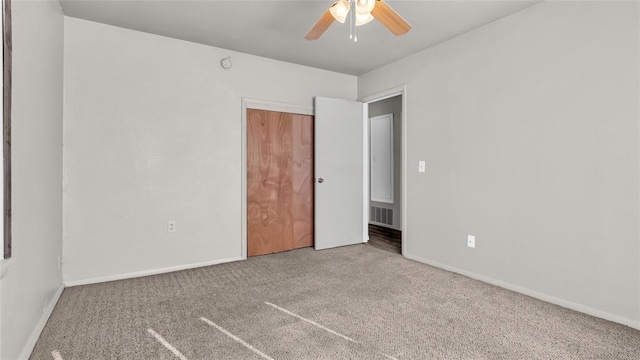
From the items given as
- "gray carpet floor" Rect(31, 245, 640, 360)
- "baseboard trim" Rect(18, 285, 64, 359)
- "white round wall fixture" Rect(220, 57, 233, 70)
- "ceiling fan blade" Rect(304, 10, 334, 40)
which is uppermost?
"white round wall fixture" Rect(220, 57, 233, 70)

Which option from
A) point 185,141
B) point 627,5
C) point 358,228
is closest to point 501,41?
point 627,5

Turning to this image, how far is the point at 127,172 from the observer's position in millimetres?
3059

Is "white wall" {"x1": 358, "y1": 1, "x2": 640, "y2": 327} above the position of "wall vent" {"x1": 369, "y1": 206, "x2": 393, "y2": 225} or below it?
above

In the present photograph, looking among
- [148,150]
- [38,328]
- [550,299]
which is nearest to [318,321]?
[38,328]

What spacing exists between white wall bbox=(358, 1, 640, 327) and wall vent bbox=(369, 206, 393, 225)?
76.3 inches

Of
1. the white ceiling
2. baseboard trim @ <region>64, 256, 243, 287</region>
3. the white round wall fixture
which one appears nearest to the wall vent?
the white ceiling

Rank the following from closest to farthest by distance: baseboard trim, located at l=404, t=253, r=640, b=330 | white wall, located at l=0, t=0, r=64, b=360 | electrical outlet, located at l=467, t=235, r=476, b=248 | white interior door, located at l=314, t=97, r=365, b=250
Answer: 1. white wall, located at l=0, t=0, r=64, b=360
2. baseboard trim, located at l=404, t=253, r=640, b=330
3. electrical outlet, located at l=467, t=235, r=476, b=248
4. white interior door, located at l=314, t=97, r=365, b=250

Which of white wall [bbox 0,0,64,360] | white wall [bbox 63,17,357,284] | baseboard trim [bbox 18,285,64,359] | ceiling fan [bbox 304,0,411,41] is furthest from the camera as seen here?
white wall [bbox 63,17,357,284]

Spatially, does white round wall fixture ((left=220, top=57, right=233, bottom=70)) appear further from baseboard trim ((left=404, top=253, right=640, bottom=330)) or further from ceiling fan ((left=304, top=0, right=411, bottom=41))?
baseboard trim ((left=404, top=253, right=640, bottom=330))

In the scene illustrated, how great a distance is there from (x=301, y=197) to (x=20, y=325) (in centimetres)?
289

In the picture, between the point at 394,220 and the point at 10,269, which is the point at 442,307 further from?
the point at 394,220

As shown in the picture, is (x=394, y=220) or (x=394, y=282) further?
(x=394, y=220)

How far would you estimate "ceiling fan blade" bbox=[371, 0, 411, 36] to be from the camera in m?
2.03

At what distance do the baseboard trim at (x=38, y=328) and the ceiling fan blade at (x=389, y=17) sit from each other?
2862mm
